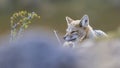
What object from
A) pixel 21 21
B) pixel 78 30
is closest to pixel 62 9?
pixel 78 30

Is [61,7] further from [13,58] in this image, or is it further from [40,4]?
[13,58]

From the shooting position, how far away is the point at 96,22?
2489 cm

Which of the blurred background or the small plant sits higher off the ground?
the blurred background

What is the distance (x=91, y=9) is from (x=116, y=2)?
1693 millimetres

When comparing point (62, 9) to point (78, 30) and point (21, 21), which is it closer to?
point (78, 30)

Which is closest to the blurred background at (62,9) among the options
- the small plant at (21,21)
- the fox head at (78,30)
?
the fox head at (78,30)

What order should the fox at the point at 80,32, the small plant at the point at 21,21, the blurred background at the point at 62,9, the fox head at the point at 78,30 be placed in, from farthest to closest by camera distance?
the blurred background at the point at 62,9 → the fox head at the point at 78,30 → the fox at the point at 80,32 → the small plant at the point at 21,21

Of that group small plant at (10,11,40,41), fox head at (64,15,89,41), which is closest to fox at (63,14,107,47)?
fox head at (64,15,89,41)

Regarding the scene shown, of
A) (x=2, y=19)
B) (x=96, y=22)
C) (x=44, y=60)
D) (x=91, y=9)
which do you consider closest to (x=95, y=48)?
(x=44, y=60)

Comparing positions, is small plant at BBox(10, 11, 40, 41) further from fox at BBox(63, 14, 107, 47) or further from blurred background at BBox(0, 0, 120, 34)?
blurred background at BBox(0, 0, 120, 34)

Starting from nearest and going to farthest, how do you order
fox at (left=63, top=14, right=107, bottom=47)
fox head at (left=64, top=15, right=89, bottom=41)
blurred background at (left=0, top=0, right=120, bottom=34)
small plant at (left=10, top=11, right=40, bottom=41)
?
small plant at (left=10, top=11, right=40, bottom=41) < fox at (left=63, top=14, right=107, bottom=47) < fox head at (left=64, top=15, right=89, bottom=41) < blurred background at (left=0, top=0, right=120, bottom=34)

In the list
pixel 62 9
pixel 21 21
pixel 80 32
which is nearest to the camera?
pixel 21 21

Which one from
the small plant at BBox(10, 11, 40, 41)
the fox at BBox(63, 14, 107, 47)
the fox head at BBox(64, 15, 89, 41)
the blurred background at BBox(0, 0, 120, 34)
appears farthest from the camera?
the blurred background at BBox(0, 0, 120, 34)

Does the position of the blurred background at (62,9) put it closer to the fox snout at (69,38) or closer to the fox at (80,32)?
the fox at (80,32)
